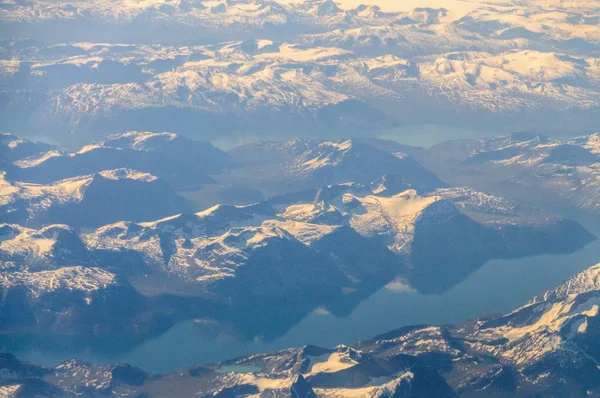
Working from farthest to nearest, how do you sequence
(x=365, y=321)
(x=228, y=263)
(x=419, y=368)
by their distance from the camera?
(x=228, y=263), (x=365, y=321), (x=419, y=368)

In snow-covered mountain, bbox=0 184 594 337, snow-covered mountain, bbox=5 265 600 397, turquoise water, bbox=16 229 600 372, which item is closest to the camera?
snow-covered mountain, bbox=5 265 600 397

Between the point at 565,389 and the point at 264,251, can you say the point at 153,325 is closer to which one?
the point at 264,251

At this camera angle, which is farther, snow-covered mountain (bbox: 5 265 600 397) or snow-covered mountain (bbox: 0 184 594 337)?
snow-covered mountain (bbox: 0 184 594 337)

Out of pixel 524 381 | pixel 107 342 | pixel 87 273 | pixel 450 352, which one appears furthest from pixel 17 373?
pixel 524 381

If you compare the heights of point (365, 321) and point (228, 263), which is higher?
point (228, 263)

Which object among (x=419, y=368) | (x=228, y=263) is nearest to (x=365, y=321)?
(x=228, y=263)

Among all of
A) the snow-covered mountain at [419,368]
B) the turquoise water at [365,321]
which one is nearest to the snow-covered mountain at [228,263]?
the turquoise water at [365,321]

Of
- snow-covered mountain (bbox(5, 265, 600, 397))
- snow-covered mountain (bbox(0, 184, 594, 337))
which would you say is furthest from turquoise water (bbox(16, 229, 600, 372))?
snow-covered mountain (bbox(5, 265, 600, 397))

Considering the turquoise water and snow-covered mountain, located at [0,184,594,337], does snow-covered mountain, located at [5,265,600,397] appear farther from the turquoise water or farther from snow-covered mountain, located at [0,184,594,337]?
snow-covered mountain, located at [0,184,594,337]

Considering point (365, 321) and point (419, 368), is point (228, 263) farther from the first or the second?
point (419, 368)

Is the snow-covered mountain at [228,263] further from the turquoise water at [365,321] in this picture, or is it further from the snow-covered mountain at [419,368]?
the snow-covered mountain at [419,368]

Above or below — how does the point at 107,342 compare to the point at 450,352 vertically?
below
